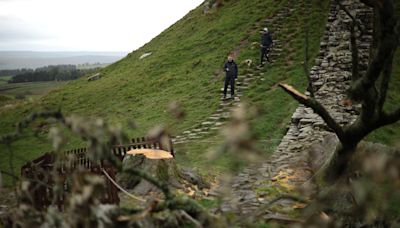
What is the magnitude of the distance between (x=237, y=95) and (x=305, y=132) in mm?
8413

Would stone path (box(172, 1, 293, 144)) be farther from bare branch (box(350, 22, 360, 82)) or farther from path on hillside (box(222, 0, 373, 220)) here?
bare branch (box(350, 22, 360, 82))

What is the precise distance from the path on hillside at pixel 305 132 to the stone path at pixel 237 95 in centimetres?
365

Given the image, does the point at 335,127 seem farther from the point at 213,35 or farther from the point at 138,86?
the point at 213,35

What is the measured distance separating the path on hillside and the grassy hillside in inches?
44.9

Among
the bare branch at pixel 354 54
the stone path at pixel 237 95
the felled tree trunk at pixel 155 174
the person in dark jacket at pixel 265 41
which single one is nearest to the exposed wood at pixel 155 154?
the felled tree trunk at pixel 155 174

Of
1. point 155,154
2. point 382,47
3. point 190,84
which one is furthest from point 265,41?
point 382,47

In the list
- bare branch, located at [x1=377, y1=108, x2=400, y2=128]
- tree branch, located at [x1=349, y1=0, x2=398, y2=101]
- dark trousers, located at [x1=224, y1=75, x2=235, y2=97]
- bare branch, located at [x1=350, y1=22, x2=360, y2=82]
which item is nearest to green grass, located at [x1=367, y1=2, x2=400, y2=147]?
bare branch, located at [x1=377, y1=108, x2=400, y2=128]

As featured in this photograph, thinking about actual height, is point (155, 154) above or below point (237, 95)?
below

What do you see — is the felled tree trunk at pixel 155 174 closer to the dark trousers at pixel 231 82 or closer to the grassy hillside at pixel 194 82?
the grassy hillside at pixel 194 82

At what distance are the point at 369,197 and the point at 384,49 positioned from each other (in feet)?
10.9

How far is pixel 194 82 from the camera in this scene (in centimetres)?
2433

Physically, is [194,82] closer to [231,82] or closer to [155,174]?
[231,82]

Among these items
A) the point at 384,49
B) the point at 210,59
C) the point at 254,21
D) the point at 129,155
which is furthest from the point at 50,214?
the point at 254,21

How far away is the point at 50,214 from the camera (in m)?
3.49
